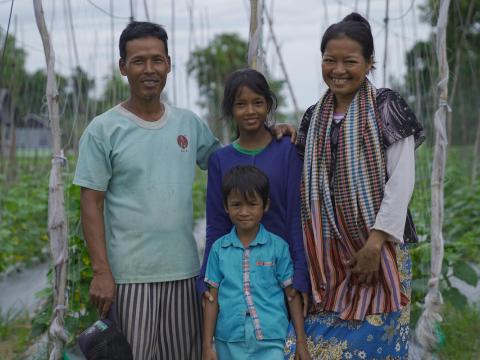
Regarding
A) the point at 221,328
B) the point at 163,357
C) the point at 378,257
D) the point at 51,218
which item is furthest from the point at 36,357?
the point at 378,257

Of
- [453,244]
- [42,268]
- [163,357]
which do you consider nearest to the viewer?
[163,357]

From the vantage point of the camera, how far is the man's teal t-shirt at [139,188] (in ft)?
6.69

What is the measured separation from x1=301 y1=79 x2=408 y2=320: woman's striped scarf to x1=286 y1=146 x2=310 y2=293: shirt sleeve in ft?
0.06

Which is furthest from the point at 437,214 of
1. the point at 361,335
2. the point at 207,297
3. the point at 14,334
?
the point at 14,334

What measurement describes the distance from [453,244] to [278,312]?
153 centimetres

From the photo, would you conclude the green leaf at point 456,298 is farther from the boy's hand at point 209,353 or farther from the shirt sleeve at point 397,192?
the boy's hand at point 209,353

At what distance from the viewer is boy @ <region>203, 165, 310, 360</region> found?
6.39 feet

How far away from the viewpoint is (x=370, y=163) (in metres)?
1.88

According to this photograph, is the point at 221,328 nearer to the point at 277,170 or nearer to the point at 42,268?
the point at 277,170

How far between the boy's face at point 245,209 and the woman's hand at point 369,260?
30cm

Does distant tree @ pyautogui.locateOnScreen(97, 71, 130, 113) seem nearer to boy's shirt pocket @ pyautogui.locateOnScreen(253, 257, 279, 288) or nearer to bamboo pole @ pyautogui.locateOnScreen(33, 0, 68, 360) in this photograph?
bamboo pole @ pyautogui.locateOnScreen(33, 0, 68, 360)

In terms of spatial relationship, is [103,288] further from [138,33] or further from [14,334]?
[14,334]

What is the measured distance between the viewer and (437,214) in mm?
2545

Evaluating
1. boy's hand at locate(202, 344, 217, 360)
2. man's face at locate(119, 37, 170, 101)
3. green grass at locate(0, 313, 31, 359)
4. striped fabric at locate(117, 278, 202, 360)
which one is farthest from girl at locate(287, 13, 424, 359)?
green grass at locate(0, 313, 31, 359)
